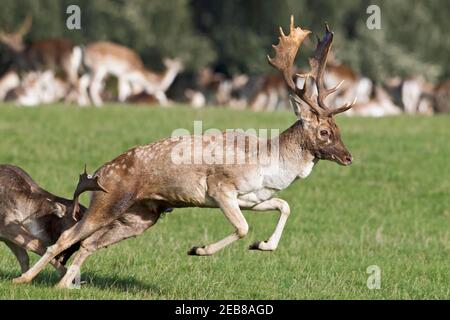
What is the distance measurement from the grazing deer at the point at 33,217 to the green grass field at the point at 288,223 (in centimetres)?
31

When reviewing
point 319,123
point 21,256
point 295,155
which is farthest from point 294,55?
point 21,256

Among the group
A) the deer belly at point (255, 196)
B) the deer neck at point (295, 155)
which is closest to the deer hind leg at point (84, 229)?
the deer belly at point (255, 196)

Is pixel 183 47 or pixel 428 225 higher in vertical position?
pixel 183 47

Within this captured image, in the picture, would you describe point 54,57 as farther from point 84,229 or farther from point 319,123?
point 319,123

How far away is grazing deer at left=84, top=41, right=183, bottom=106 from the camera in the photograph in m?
28.8

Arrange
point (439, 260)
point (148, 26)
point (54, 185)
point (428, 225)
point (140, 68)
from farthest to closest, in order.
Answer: point (148, 26) < point (140, 68) < point (54, 185) < point (428, 225) < point (439, 260)

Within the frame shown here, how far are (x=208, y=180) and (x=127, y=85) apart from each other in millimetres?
23635

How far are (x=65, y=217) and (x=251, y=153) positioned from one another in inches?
61.4

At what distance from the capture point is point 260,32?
42406mm

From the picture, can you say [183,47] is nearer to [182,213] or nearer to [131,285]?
[182,213]

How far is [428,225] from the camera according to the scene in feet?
46.0

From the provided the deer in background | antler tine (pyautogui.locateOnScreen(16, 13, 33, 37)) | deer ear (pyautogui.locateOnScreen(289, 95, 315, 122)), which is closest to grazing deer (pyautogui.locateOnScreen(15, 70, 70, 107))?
the deer in background

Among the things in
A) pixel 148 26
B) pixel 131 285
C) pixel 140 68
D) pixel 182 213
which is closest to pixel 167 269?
pixel 131 285

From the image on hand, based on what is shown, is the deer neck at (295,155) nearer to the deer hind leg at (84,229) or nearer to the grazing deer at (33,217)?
the deer hind leg at (84,229)
